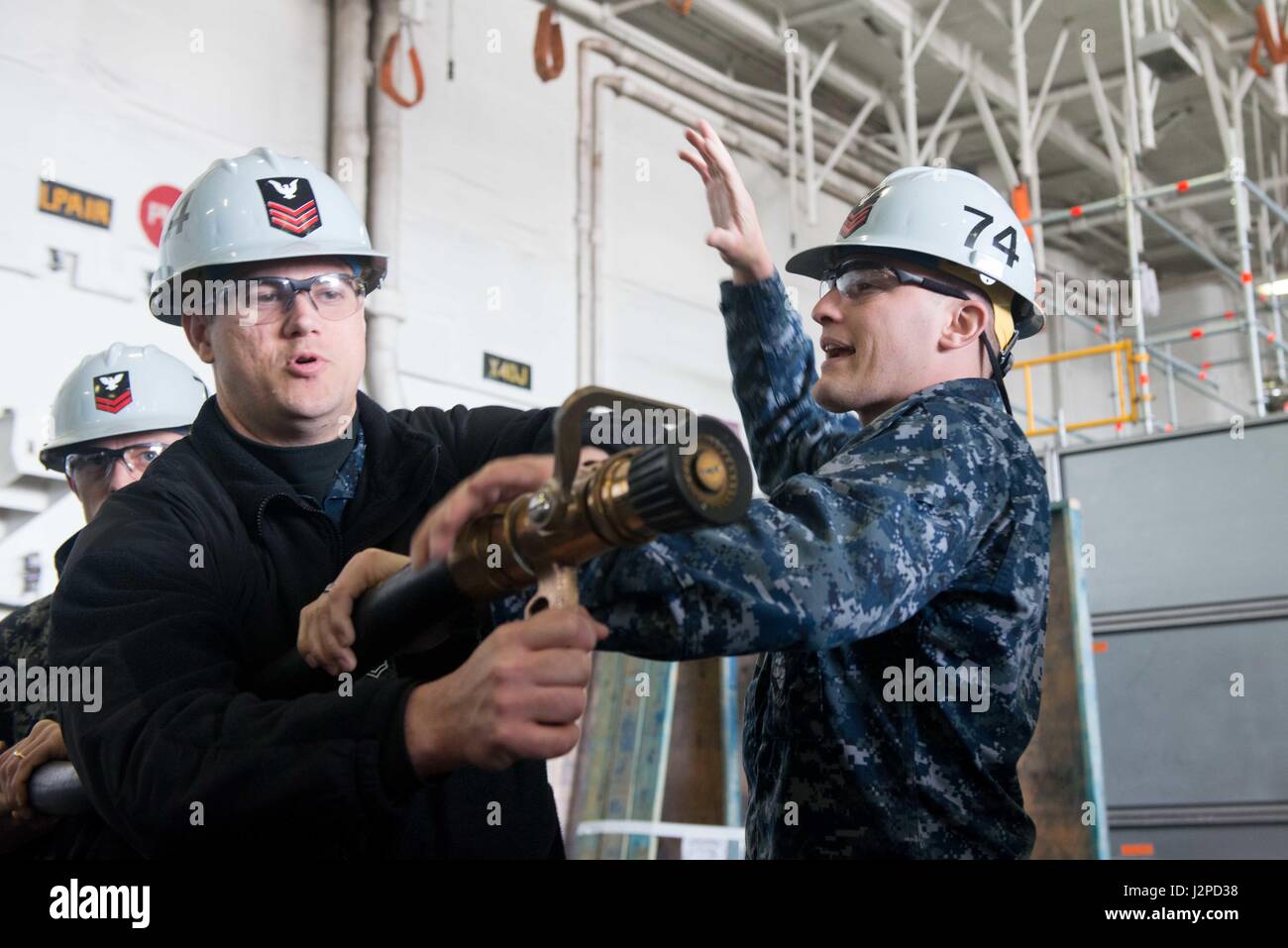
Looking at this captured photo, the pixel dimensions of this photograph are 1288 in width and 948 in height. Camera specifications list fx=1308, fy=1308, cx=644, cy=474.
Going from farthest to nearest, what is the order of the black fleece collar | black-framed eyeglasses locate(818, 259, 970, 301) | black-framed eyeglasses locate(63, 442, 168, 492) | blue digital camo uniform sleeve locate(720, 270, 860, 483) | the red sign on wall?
1. the red sign on wall
2. black-framed eyeglasses locate(63, 442, 168, 492)
3. blue digital camo uniform sleeve locate(720, 270, 860, 483)
4. black-framed eyeglasses locate(818, 259, 970, 301)
5. the black fleece collar

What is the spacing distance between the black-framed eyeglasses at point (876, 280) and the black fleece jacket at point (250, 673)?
0.64 m

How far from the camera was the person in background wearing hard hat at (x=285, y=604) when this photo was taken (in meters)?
1.45

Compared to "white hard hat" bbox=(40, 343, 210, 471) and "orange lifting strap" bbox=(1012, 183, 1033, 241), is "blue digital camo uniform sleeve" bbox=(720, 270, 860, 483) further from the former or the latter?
"orange lifting strap" bbox=(1012, 183, 1033, 241)

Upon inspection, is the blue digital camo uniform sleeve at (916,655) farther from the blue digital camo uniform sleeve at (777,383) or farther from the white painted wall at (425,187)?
the white painted wall at (425,187)

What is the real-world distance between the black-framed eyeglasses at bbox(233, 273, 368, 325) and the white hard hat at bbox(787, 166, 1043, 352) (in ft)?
3.01

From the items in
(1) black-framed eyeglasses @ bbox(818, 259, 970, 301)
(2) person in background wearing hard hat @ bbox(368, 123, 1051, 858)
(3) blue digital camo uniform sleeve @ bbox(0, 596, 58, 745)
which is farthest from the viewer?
(3) blue digital camo uniform sleeve @ bbox(0, 596, 58, 745)

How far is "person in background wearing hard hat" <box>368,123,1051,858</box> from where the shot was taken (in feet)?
5.19

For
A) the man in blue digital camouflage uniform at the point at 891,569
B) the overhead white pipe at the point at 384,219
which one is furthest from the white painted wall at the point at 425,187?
the man in blue digital camouflage uniform at the point at 891,569

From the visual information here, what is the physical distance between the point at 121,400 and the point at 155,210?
352cm

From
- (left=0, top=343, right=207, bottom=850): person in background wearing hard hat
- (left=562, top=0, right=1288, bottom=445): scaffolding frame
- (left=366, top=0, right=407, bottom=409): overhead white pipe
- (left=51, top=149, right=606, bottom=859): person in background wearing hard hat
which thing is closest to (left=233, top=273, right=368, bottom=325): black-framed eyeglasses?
→ (left=51, top=149, right=606, bottom=859): person in background wearing hard hat

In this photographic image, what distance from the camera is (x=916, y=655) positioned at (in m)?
2.00
